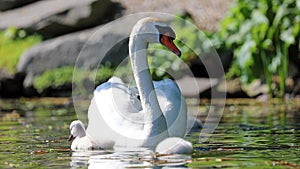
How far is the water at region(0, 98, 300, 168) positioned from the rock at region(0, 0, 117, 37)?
16.4ft

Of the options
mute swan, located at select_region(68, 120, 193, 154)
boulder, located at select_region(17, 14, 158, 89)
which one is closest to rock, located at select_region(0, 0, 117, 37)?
boulder, located at select_region(17, 14, 158, 89)

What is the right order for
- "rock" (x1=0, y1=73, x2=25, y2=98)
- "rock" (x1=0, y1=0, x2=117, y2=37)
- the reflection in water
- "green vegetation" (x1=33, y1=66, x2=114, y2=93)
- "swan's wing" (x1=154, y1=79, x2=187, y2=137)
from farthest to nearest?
"rock" (x1=0, y1=0, x2=117, y2=37) → "rock" (x1=0, y1=73, x2=25, y2=98) → "green vegetation" (x1=33, y1=66, x2=114, y2=93) → "swan's wing" (x1=154, y1=79, x2=187, y2=137) → the reflection in water

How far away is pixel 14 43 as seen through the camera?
19469 mm

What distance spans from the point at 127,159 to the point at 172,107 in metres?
1.24

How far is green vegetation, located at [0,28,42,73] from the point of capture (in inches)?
744

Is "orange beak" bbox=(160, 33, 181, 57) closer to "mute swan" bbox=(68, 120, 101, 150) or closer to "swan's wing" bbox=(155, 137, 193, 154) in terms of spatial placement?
"swan's wing" bbox=(155, 137, 193, 154)

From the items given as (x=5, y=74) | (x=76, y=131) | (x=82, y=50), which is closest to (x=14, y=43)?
(x=5, y=74)

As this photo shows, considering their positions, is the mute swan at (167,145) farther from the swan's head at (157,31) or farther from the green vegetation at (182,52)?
the green vegetation at (182,52)

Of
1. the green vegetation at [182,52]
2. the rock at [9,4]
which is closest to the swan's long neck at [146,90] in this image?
the green vegetation at [182,52]

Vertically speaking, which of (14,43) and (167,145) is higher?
(14,43)

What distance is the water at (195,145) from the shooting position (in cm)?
692

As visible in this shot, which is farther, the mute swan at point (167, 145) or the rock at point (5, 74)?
the rock at point (5, 74)

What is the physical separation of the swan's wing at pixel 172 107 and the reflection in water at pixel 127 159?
670 mm

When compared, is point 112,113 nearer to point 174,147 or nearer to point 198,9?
point 174,147
